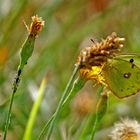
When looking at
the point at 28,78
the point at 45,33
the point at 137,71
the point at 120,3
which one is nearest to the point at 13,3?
the point at 45,33

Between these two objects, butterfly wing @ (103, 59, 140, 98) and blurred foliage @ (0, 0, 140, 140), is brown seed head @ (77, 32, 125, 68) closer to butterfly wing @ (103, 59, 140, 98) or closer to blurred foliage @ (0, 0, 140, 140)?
butterfly wing @ (103, 59, 140, 98)

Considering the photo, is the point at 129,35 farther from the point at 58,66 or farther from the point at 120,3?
the point at 58,66

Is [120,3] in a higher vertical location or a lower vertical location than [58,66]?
higher

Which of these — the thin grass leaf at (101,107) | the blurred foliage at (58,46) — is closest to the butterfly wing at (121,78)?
the thin grass leaf at (101,107)

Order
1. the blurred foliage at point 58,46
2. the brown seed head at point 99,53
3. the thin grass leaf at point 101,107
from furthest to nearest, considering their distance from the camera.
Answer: the blurred foliage at point 58,46 < the thin grass leaf at point 101,107 < the brown seed head at point 99,53

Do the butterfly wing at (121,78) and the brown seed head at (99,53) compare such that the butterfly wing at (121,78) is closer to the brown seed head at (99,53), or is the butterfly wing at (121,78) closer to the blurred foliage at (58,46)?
the brown seed head at (99,53)

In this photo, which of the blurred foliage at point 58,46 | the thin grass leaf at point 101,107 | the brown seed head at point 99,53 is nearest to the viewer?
the brown seed head at point 99,53
